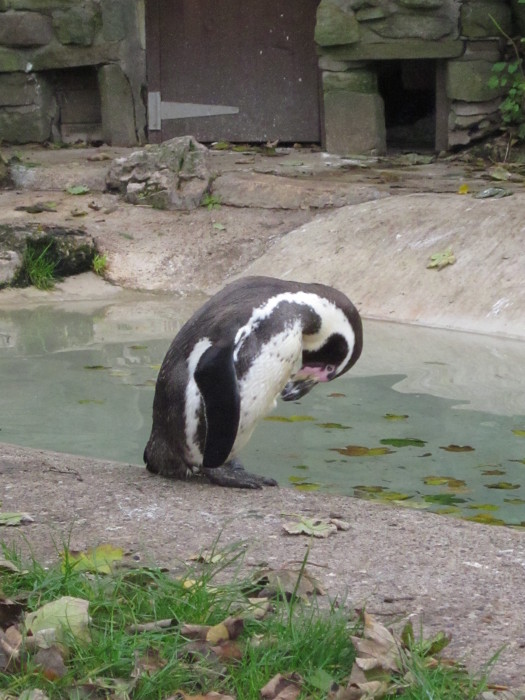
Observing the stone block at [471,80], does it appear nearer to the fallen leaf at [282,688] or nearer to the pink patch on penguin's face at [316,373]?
the pink patch on penguin's face at [316,373]

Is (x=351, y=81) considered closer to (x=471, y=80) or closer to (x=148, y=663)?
(x=471, y=80)

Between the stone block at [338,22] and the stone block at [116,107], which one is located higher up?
the stone block at [338,22]

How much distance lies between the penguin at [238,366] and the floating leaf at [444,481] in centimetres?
65

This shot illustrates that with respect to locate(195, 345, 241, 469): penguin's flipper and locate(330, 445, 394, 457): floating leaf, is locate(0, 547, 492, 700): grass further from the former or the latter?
locate(330, 445, 394, 457): floating leaf

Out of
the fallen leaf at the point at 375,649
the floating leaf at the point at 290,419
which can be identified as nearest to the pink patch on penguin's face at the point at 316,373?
the floating leaf at the point at 290,419

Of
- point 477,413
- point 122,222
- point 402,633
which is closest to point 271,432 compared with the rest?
point 477,413

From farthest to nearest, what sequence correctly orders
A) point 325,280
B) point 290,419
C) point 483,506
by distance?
point 325,280 → point 290,419 → point 483,506

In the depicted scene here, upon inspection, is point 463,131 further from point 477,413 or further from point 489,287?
point 477,413

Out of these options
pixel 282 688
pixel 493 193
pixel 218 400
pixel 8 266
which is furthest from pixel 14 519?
pixel 493 193

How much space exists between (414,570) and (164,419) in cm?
144

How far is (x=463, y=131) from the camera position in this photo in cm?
1224

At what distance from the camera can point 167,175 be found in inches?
405

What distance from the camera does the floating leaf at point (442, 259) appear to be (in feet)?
26.7

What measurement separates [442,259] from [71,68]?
7.21 metres
